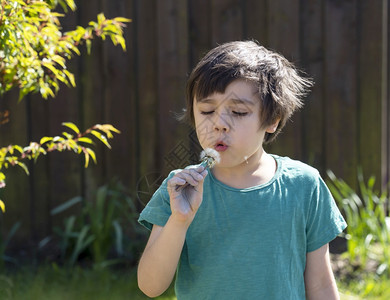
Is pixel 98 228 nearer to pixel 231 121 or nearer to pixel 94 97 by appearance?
pixel 94 97

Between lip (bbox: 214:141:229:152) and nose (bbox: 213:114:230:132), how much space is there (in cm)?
4

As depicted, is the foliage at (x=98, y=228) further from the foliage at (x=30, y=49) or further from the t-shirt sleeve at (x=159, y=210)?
the t-shirt sleeve at (x=159, y=210)

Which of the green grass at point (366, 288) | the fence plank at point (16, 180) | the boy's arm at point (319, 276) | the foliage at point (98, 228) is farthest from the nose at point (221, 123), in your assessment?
the fence plank at point (16, 180)

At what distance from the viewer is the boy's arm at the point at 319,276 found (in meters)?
1.80

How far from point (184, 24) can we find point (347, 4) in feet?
3.60

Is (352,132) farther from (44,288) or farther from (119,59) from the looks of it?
(44,288)

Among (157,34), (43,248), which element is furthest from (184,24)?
(43,248)

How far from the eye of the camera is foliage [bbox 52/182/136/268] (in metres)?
3.62

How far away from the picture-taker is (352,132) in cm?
403

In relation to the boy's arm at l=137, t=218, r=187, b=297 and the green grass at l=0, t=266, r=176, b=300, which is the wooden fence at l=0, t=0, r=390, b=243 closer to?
the green grass at l=0, t=266, r=176, b=300

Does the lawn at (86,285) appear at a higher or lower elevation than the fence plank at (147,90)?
lower

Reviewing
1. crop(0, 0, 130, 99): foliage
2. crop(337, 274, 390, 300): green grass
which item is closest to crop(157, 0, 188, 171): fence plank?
crop(337, 274, 390, 300): green grass

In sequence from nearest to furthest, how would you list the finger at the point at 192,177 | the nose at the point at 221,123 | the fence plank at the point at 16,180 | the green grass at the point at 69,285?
the finger at the point at 192,177 < the nose at the point at 221,123 < the green grass at the point at 69,285 < the fence plank at the point at 16,180

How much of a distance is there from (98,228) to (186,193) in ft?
7.08
